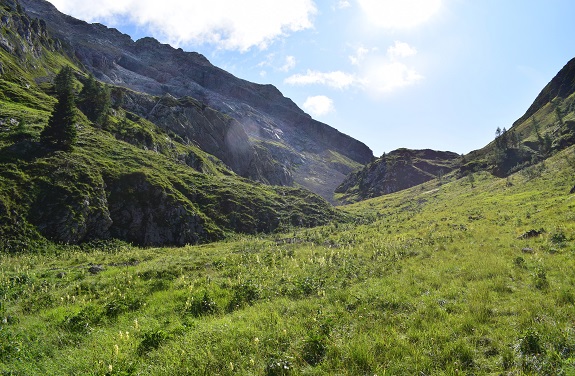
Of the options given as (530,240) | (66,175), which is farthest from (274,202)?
(530,240)

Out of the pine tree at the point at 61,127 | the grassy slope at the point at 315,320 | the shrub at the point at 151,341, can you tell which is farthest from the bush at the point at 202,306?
the pine tree at the point at 61,127

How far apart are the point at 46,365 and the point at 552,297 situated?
626 inches

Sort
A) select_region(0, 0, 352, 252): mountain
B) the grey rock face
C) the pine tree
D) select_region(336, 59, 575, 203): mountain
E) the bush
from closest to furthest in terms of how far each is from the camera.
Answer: the bush, select_region(0, 0, 352, 252): mountain, the grey rock face, the pine tree, select_region(336, 59, 575, 203): mountain

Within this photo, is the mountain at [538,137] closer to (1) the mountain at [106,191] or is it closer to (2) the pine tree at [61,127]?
(1) the mountain at [106,191]

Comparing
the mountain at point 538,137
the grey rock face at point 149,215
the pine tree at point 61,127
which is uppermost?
the mountain at point 538,137

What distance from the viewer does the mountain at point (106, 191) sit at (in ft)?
131

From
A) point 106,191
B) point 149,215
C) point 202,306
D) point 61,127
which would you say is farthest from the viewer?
point 61,127

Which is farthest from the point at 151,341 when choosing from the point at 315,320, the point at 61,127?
the point at 61,127

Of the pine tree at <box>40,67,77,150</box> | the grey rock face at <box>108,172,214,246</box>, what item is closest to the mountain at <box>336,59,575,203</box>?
the grey rock face at <box>108,172,214,246</box>

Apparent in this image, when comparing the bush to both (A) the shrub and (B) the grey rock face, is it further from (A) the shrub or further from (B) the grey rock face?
(B) the grey rock face

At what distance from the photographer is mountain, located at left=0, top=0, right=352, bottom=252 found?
39938mm

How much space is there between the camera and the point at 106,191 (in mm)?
50656

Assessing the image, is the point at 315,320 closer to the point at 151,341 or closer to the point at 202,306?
the point at 151,341

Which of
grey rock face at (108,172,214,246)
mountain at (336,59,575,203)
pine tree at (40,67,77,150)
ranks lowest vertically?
grey rock face at (108,172,214,246)
